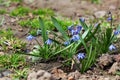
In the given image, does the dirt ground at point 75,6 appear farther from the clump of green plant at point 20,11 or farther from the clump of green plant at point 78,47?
the clump of green plant at point 78,47

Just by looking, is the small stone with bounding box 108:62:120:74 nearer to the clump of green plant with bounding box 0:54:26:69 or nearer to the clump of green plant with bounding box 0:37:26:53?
the clump of green plant with bounding box 0:54:26:69

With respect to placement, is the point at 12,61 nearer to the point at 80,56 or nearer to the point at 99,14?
the point at 80,56

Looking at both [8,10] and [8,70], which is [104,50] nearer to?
[8,70]

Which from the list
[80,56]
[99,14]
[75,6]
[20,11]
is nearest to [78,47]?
[80,56]

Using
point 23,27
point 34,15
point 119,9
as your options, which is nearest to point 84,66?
point 23,27

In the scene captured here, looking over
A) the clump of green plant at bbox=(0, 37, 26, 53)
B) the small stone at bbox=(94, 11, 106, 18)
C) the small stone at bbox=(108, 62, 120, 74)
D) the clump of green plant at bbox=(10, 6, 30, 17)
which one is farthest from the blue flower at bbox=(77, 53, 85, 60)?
the small stone at bbox=(94, 11, 106, 18)

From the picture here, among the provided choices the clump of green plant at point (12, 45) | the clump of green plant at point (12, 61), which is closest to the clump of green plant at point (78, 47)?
the clump of green plant at point (12, 61)
